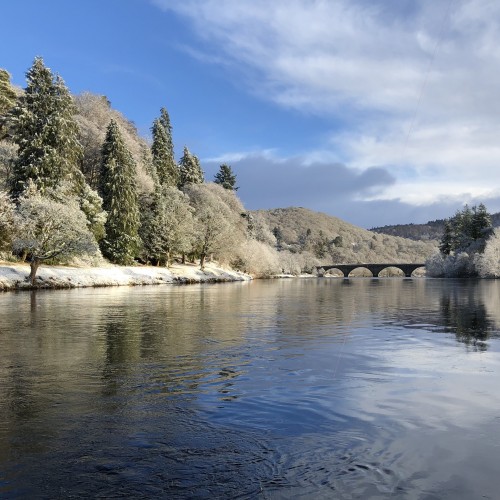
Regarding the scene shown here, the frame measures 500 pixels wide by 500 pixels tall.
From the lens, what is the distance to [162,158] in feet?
312

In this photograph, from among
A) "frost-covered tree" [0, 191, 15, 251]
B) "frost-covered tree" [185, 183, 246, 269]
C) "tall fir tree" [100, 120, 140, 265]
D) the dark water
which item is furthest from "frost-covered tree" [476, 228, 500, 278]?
the dark water

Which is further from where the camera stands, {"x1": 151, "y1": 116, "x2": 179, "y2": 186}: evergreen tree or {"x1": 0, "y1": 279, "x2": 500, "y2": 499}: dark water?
{"x1": 151, "y1": 116, "x2": 179, "y2": 186}: evergreen tree

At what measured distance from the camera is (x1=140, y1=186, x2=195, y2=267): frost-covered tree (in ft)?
243

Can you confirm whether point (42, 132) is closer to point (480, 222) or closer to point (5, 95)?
point (5, 95)

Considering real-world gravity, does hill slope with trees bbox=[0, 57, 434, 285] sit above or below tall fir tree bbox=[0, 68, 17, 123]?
below

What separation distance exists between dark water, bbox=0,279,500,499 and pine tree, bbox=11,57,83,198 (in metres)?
40.8

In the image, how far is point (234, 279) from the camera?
88.1m

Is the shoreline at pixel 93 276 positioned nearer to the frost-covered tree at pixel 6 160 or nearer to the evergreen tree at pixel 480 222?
the frost-covered tree at pixel 6 160

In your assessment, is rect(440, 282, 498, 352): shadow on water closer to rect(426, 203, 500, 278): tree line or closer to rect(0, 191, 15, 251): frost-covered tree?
rect(0, 191, 15, 251): frost-covered tree

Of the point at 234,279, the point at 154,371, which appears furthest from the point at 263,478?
the point at 234,279

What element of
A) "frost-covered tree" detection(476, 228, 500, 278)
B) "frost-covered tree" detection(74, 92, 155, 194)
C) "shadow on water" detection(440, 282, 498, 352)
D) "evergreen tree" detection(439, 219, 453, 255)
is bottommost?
"shadow on water" detection(440, 282, 498, 352)

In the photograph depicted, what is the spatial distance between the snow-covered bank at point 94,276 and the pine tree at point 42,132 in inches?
399

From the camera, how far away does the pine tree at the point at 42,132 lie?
2063 inches

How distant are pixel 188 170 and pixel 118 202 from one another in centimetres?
4073
